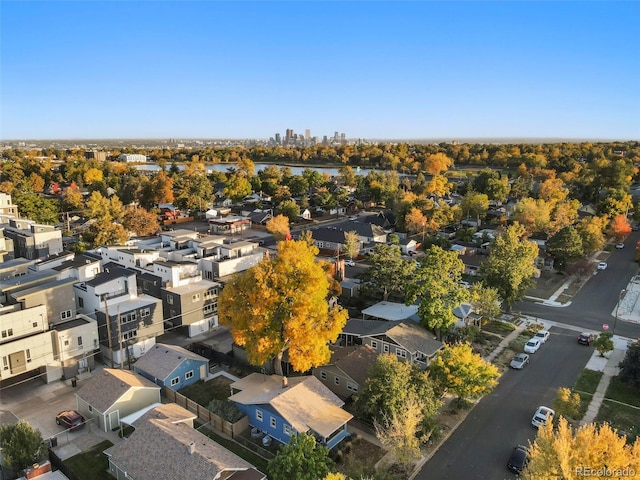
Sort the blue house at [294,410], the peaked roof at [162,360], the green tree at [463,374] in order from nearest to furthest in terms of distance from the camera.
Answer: the blue house at [294,410] < the green tree at [463,374] < the peaked roof at [162,360]

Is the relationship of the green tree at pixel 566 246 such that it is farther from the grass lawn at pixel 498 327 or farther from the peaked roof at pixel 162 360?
the peaked roof at pixel 162 360

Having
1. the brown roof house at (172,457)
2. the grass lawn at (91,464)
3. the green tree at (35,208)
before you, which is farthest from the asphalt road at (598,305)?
the green tree at (35,208)

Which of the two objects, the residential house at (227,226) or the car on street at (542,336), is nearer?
the car on street at (542,336)

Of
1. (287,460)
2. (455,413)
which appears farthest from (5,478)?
(455,413)

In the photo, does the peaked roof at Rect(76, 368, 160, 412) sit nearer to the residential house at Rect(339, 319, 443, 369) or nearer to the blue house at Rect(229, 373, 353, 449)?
the blue house at Rect(229, 373, 353, 449)

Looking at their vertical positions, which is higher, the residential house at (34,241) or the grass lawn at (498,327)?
the residential house at (34,241)

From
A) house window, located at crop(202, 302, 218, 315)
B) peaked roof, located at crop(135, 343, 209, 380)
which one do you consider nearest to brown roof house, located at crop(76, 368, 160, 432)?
peaked roof, located at crop(135, 343, 209, 380)

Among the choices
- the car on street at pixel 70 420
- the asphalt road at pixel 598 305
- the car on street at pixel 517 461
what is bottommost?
the asphalt road at pixel 598 305

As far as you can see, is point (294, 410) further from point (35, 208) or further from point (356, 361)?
point (35, 208)
